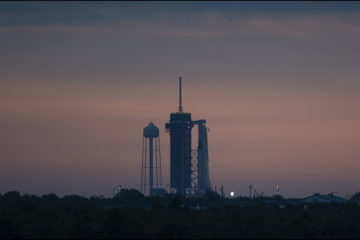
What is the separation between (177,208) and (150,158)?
11175cm

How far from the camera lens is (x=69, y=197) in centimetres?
11375

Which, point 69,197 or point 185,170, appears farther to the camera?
point 185,170

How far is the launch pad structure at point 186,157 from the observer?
182 meters

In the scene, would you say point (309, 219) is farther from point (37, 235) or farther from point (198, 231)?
point (37, 235)

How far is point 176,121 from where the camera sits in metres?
190

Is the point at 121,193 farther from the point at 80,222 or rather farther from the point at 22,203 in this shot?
the point at 80,222

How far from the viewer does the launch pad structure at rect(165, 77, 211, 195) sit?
598 feet

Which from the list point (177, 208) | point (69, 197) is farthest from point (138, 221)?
point (69, 197)

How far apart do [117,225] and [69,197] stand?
65.3 metres

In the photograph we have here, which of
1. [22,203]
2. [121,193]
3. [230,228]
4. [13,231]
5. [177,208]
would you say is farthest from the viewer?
[121,193]

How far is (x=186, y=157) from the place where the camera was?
18300 centimetres

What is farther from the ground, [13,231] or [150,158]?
[150,158]

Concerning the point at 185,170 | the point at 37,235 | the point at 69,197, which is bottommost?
the point at 37,235

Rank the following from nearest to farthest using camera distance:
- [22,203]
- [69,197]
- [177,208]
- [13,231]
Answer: [13,231] → [177,208] → [22,203] → [69,197]
